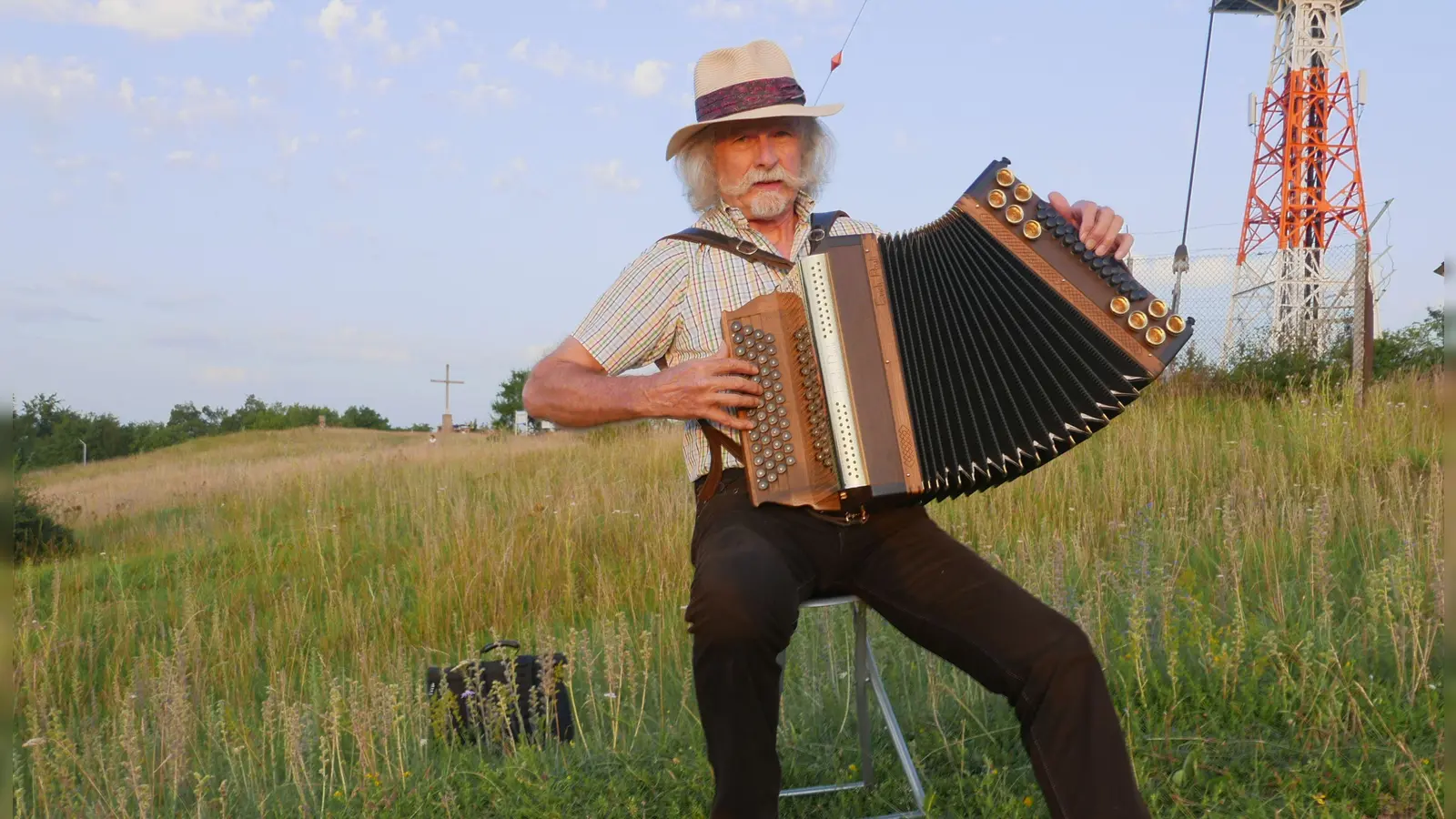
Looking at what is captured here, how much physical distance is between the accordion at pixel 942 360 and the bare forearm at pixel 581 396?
32 cm

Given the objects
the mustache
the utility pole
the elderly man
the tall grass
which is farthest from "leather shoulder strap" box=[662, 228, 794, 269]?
the utility pole

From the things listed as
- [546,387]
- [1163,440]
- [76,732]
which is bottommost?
[76,732]

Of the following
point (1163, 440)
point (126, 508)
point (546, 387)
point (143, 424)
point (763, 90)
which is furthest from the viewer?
point (143, 424)

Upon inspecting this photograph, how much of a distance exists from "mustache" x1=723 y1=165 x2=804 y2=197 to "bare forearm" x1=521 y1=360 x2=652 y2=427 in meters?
0.70

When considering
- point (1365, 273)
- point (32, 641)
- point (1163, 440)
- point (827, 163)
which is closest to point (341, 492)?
point (32, 641)

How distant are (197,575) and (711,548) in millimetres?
6101

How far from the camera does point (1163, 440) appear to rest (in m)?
7.02

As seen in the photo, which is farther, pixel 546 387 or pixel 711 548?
pixel 546 387

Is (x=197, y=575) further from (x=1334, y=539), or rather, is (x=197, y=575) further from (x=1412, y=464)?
(x=1412, y=464)

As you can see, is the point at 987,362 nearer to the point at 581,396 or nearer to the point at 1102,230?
the point at 1102,230

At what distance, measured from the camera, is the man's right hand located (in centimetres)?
268

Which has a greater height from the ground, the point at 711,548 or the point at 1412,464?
the point at 711,548

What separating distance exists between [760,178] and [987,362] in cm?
97

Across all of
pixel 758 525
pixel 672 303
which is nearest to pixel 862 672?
pixel 758 525
